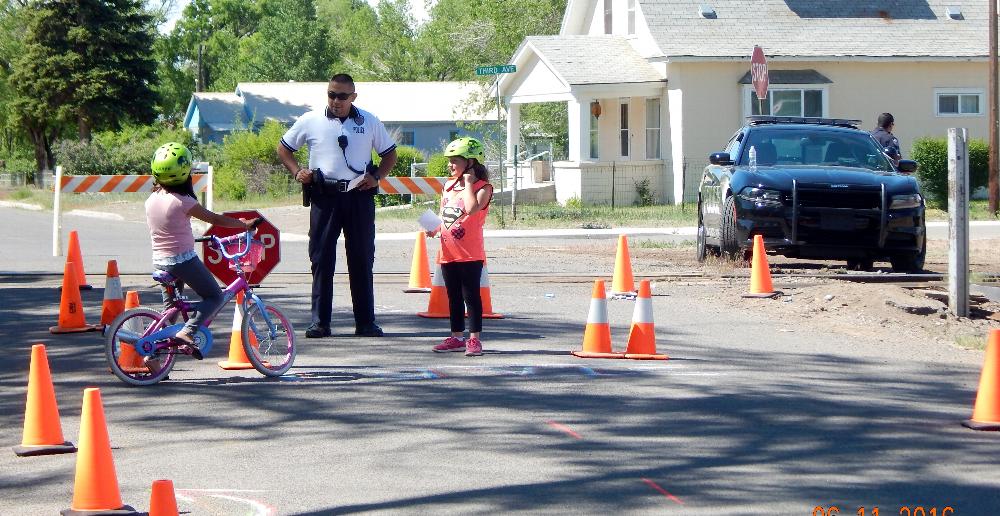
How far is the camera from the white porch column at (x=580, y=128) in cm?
3375

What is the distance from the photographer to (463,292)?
34.1 feet

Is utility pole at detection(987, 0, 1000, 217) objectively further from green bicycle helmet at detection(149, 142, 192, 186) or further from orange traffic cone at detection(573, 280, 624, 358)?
green bicycle helmet at detection(149, 142, 192, 186)

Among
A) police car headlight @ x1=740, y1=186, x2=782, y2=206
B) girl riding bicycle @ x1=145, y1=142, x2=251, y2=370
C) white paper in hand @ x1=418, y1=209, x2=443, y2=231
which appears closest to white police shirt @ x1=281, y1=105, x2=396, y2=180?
white paper in hand @ x1=418, y1=209, x2=443, y2=231

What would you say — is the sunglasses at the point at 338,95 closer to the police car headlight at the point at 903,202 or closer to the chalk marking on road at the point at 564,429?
the chalk marking on road at the point at 564,429

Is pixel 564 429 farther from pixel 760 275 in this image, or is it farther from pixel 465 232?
pixel 760 275

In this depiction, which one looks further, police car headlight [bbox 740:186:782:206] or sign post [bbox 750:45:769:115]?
sign post [bbox 750:45:769:115]

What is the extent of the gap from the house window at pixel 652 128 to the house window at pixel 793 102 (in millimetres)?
2511

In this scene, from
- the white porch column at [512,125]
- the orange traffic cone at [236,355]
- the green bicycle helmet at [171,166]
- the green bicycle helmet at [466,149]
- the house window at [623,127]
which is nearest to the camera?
the green bicycle helmet at [171,166]

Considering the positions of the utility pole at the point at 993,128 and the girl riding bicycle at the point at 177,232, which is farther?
the utility pole at the point at 993,128

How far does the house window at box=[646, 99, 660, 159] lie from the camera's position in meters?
35.2

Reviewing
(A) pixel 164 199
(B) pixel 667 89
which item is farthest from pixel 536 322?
(B) pixel 667 89

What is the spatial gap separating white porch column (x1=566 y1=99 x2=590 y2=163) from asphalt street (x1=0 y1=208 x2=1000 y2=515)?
21465mm

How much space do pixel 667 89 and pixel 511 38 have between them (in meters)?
13.8

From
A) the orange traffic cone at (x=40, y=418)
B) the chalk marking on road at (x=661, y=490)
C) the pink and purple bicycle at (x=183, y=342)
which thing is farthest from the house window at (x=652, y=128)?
the chalk marking on road at (x=661, y=490)
